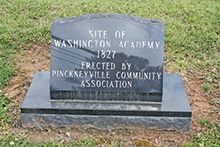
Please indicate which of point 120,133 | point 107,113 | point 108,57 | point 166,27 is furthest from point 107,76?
point 166,27

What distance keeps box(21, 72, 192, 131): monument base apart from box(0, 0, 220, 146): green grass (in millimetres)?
538

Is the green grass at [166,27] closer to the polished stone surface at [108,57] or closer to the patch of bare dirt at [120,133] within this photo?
the patch of bare dirt at [120,133]

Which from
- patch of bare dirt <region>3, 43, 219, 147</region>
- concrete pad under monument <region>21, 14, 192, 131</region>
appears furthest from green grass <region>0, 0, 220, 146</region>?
concrete pad under monument <region>21, 14, 192, 131</region>

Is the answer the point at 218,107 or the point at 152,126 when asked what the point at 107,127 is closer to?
the point at 152,126

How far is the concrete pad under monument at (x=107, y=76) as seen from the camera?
4418mm

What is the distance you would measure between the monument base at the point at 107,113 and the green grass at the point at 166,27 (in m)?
0.54

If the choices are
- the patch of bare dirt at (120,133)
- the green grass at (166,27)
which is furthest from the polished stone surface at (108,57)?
the green grass at (166,27)

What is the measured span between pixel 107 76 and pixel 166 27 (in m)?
2.59

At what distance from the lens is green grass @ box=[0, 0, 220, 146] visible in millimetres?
5758

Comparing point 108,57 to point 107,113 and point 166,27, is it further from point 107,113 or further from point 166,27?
point 166,27

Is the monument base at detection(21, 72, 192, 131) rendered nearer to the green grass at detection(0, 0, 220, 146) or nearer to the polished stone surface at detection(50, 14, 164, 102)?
the polished stone surface at detection(50, 14, 164, 102)

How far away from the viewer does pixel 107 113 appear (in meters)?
4.42

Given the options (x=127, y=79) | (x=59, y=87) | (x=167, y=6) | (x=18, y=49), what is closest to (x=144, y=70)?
(x=127, y=79)

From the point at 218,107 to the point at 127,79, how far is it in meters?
1.31
